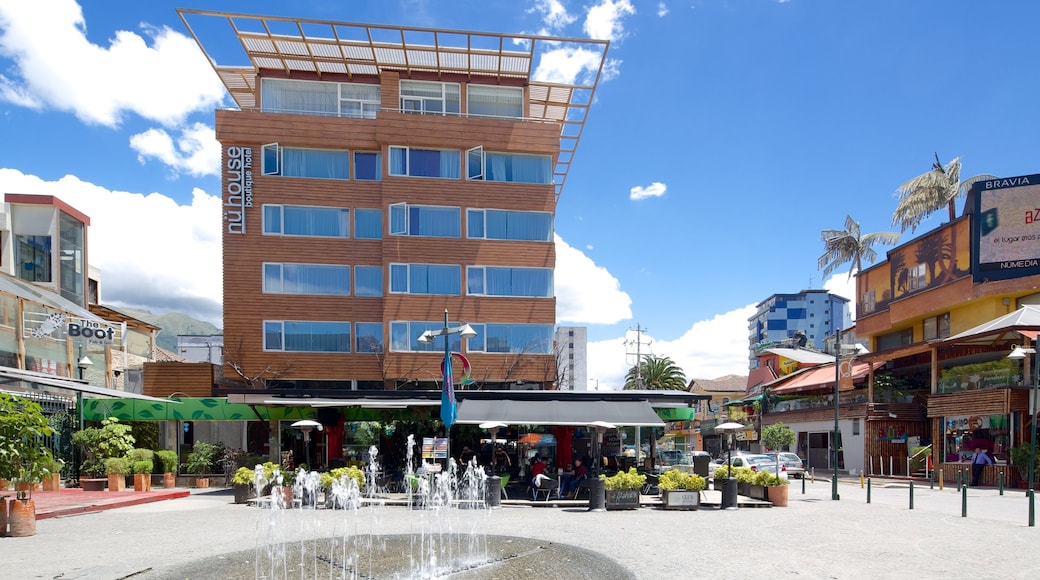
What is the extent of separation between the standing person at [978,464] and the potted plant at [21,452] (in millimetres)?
32753

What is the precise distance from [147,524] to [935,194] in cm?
5584

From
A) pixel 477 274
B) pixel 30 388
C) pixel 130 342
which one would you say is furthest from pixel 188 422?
pixel 130 342

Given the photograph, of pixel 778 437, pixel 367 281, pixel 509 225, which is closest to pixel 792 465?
pixel 778 437

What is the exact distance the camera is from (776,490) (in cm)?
2231

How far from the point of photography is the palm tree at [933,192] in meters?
55.2

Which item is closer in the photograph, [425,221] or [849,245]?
[425,221]

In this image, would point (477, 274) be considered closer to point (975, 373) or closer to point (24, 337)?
point (24, 337)

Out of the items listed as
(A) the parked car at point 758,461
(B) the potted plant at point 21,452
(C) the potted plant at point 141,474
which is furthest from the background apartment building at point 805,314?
(B) the potted plant at point 21,452

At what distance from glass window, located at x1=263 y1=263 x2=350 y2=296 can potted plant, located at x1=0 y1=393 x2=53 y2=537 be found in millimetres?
19746

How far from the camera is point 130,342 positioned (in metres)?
54.8

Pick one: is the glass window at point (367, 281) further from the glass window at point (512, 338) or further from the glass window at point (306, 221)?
the glass window at point (512, 338)

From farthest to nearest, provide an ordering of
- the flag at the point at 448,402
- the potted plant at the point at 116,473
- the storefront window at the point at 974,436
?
the storefront window at the point at 974,436, the potted plant at the point at 116,473, the flag at the point at 448,402

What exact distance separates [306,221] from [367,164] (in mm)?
3985

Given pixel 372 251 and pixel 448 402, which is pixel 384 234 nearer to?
pixel 372 251
